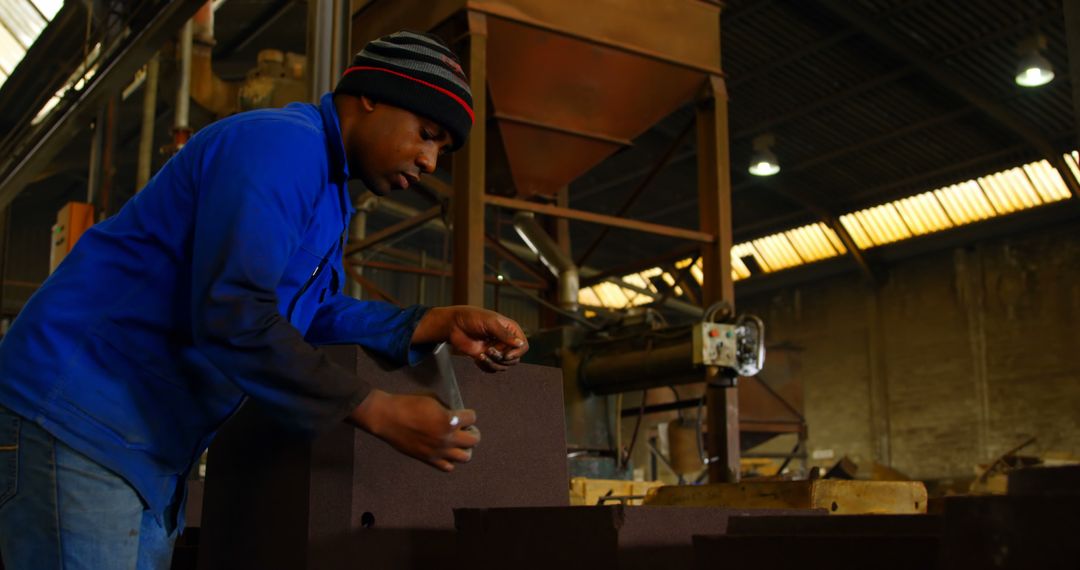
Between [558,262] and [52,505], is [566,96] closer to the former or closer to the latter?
[558,262]

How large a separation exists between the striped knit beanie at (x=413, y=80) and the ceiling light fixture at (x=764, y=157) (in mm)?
11211

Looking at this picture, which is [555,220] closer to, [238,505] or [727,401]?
[727,401]

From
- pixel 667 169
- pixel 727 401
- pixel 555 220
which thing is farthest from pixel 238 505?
pixel 667 169

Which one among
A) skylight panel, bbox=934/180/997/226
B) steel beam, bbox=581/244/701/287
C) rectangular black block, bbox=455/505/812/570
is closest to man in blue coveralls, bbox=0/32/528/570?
rectangular black block, bbox=455/505/812/570

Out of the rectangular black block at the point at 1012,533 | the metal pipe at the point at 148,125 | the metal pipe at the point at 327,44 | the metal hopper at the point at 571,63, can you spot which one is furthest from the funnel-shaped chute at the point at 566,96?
the rectangular black block at the point at 1012,533

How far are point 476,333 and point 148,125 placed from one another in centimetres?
668

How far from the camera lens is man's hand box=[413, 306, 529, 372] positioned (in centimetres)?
203

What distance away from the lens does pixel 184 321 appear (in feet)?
5.65

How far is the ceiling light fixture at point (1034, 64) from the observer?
32.3ft

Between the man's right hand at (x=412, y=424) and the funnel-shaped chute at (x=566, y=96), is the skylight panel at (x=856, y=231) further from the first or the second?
the man's right hand at (x=412, y=424)

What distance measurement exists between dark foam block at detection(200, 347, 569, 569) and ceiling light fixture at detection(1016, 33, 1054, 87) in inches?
359

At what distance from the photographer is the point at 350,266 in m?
7.48

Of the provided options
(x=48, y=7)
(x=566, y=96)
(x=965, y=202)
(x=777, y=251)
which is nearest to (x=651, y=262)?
(x=566, y=96)

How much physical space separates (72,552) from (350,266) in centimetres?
593
